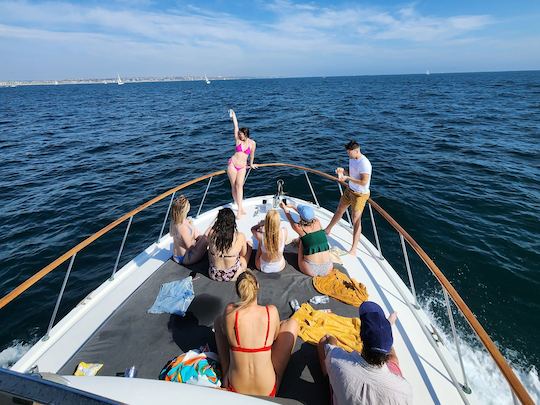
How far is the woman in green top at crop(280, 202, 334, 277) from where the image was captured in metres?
4.61

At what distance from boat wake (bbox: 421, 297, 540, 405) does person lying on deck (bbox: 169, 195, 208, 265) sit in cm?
439

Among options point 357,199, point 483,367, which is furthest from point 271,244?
point 483,367

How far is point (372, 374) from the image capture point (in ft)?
7.73

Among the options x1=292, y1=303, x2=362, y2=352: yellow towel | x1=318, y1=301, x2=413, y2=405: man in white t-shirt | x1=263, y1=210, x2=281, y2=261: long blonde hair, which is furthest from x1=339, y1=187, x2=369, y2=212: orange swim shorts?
x1=318, y1=301, x2=413, y2=405: man in white t-shirt

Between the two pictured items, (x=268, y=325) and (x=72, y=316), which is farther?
(x=72, y=316)

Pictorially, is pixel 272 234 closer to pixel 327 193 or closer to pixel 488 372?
pixel 488 372

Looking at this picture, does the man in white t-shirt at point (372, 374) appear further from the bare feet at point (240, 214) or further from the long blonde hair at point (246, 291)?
the bare feet at point (240, 214)

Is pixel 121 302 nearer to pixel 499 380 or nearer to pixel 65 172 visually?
pixel 499 380

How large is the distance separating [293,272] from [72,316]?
140 inches

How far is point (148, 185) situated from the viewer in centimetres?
1359

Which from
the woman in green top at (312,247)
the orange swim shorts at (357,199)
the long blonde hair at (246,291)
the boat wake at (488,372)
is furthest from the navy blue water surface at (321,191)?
→ the long blonde hair at (246,291)

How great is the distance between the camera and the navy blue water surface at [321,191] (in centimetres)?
690

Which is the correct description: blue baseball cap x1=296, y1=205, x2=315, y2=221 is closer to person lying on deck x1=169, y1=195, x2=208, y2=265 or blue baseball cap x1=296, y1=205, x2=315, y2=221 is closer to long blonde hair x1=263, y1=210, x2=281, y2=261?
long blonde hair x1=263, y1=210, x2=281, y2=261

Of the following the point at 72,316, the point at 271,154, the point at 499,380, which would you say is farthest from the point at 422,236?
the point at 271,154
